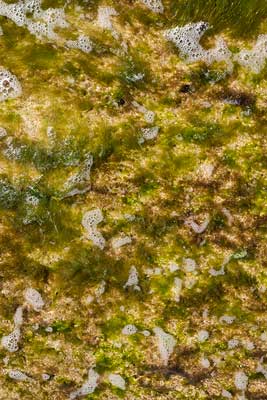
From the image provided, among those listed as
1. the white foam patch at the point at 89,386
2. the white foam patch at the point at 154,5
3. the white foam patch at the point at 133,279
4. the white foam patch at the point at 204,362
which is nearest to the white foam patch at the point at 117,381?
the white foam patch at the point at 89,386

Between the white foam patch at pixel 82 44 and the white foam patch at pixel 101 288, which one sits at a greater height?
the white foam patch at pixel 82 44

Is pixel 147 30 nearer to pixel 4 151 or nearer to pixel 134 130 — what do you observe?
pixel 134 130

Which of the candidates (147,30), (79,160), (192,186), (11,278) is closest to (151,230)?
(192,186)

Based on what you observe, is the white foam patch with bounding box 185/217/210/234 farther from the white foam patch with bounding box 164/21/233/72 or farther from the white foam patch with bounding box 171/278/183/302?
the white foam patch with bounding box 164/21/233/72

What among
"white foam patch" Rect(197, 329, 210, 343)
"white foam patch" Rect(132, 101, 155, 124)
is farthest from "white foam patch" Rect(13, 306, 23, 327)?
"white foam patch" Rect(132, 101, 155, 124)

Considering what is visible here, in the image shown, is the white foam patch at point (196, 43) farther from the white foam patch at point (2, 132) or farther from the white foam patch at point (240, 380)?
the white foam patch at point (240, 380)

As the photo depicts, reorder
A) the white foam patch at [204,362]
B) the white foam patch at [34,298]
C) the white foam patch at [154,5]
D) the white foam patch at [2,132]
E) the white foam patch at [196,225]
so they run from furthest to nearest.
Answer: the white foam patch at [204,362] → the white foam patch at [34,298] → the white foam patch at [196,225] → the white foam patch at [2,132] → the white foam patch at [154,5]
